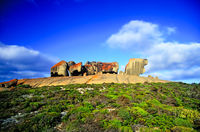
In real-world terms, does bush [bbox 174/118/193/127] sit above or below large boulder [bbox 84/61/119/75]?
below

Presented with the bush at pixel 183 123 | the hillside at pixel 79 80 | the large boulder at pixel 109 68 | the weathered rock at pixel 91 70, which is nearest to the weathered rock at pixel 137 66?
the large boulder at pixel 109 68

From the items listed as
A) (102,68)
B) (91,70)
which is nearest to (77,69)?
(91,70)

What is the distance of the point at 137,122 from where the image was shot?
7.81 metres

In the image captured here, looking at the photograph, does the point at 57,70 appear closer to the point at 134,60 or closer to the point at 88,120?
the point at 134,60

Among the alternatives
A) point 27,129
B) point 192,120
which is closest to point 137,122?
point 192,120

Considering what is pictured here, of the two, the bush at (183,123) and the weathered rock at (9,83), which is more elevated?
the weathered rock at (9,83)

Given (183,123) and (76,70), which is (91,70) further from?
(183,123)

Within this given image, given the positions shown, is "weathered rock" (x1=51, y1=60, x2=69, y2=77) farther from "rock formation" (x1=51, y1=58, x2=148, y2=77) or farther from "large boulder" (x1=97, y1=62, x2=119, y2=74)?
"large boulder" (x1=97, y1=62, x2=119, y2=74)

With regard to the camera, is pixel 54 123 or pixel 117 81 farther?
pixel 117 81

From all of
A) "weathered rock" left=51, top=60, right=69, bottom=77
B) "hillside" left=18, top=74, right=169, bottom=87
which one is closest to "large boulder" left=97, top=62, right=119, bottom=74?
"hillside" left=18, top=74, right=169, bottom=87

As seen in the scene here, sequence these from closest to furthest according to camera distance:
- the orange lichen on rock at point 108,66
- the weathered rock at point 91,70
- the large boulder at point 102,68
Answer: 1. the weathered rock at point 91,70
2. the large boulder at point 102,68
3. the orange lichen on rock at point 108,66

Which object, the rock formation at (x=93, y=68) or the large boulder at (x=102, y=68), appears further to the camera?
the large boulder at (x=102, y=68)

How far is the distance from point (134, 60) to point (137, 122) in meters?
28.1

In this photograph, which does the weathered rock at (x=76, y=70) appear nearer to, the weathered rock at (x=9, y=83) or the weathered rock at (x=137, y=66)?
the weathered rock at (x=9, y=83)
